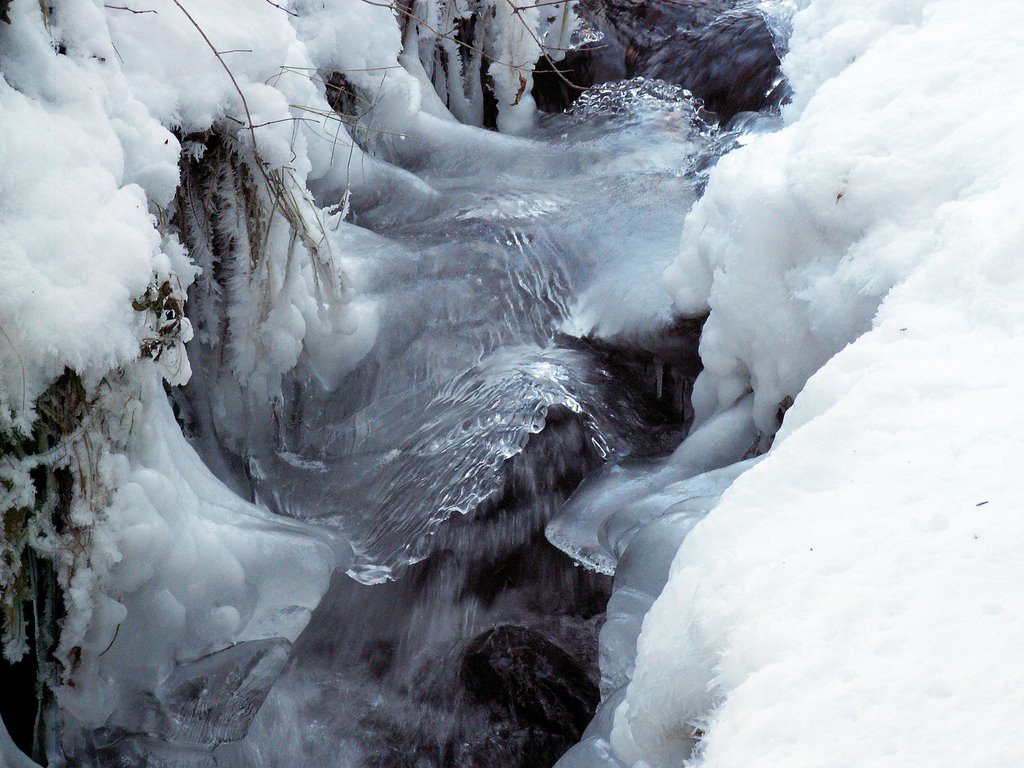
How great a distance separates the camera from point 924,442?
1.29 m

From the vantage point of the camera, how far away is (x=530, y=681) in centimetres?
262

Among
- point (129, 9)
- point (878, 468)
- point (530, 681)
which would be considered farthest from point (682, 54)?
point (878, 468)

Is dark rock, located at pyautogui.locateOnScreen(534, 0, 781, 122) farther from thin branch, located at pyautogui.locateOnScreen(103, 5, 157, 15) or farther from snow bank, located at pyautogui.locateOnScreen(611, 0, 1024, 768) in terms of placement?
thin branch, located at pyautogui.locateOnScreen(103, 5, 157, 15)

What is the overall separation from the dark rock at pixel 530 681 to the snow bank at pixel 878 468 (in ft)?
3.21

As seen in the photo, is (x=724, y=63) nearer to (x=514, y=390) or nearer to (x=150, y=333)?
(x=514, y=390)

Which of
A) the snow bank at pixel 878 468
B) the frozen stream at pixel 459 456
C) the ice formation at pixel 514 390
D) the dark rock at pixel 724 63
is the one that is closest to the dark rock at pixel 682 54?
the dark rock at pixel 724 63

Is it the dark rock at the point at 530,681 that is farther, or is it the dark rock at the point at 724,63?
the dark rock at the point at 724,63

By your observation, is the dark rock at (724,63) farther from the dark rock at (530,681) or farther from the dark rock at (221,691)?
the dark rock at (221,691)

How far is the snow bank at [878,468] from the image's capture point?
99 centimetres

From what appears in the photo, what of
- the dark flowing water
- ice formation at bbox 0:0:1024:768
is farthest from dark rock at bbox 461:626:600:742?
ice formation at bbox 0:0:1024:768

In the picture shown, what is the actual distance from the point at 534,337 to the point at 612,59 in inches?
120

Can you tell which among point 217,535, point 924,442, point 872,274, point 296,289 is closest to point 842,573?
point 924,442

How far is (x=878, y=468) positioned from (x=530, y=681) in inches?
61.9

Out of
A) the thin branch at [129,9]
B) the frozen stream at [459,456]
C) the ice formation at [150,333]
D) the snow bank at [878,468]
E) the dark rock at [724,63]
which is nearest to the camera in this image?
the snow bank at [878,468]
